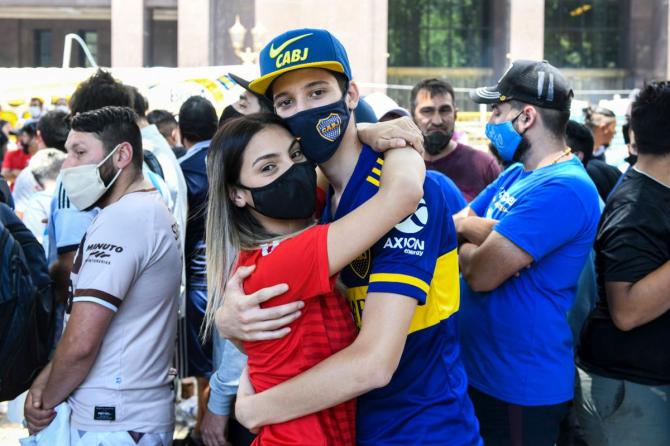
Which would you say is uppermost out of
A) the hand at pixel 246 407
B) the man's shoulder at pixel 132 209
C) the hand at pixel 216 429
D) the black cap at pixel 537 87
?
the black cap at pixel 537 87

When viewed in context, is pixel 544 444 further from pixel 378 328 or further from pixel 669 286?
pixel 378 328

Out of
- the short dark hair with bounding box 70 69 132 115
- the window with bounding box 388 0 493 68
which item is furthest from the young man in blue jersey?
the window with bounding box 388 0 493 68

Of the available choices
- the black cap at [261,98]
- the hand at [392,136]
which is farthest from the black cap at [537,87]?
the hand at [392,136]

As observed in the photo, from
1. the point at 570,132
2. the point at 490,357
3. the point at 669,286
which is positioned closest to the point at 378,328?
the point at 490,357

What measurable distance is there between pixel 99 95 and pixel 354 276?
10.4ft

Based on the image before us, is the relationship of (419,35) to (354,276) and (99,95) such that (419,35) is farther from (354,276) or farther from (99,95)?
(354,276)

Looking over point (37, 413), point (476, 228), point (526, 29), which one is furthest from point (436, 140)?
point (526, 29)

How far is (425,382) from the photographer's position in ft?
8.32

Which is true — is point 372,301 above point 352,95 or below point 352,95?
below

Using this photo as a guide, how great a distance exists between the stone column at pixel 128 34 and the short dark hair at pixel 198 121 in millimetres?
32057

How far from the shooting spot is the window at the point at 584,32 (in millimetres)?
48500

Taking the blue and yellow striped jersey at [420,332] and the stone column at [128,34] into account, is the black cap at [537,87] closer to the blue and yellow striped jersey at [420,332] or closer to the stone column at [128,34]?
the blue and yellow striped jersey at [420,332]

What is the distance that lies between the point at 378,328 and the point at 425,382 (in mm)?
327

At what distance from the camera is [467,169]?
21.0 feet
